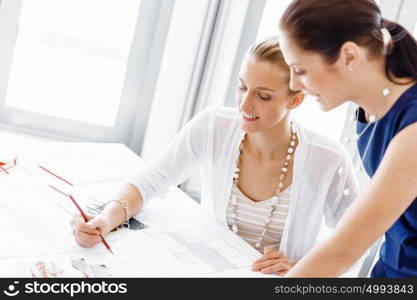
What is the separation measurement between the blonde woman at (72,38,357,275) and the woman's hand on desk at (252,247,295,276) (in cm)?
12

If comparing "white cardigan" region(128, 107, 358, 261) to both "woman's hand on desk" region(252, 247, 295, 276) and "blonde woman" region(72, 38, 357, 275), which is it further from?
"woman's hand on desk" region(252, 247, 295, 276)

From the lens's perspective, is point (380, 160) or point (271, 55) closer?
point (380, 160)

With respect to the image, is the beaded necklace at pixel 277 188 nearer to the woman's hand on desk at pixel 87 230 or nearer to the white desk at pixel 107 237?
the white desk at pixel 107 237

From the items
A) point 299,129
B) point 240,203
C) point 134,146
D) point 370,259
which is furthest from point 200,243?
point 134,146

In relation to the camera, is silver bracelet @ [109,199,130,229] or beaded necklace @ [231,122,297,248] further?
beaded necklace @ [231,122,297,248]

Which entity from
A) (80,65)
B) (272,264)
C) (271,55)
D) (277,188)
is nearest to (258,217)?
(277,188)

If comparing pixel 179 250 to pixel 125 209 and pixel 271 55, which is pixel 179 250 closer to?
pixel 125 209

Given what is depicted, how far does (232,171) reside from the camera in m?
1.41

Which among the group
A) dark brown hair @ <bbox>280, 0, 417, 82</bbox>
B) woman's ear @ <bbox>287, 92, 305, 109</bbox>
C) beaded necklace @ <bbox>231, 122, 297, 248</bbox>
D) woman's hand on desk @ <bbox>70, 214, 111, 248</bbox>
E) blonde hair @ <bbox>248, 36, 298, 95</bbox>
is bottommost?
woman's hand on desk @ <bbox>70, 214, 111, 248</bbox>

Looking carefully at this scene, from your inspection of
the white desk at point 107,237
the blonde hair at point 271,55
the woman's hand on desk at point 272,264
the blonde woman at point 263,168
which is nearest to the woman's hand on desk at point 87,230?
the white desk at point 107,237

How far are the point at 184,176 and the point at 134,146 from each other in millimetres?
748

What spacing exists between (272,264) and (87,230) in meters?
0.43

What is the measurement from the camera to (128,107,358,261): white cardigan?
54.2 inches

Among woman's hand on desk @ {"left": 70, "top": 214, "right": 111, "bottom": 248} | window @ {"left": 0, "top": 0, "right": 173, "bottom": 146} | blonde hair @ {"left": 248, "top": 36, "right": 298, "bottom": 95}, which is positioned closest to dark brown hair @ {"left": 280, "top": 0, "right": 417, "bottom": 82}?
blonde hair @ {"left": 248, "top": 36, "right": 298, "bottom": 95}
